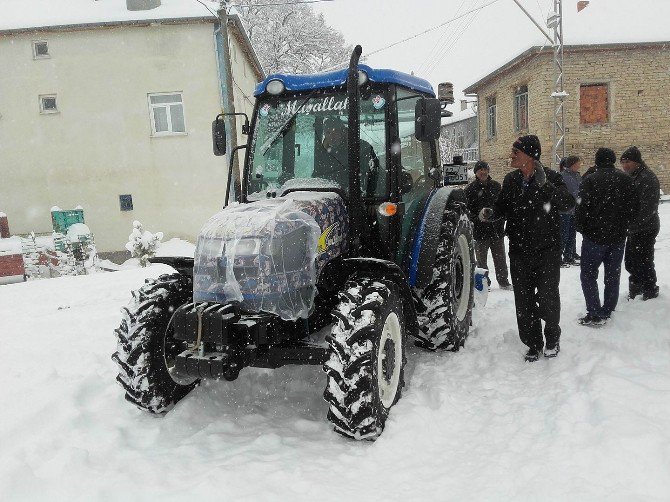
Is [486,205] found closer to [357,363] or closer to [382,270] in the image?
[382,270]

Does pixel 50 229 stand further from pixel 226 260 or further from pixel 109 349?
pixel 226 260

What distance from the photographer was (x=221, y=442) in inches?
133

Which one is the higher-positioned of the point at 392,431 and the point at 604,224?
the point at 604,224

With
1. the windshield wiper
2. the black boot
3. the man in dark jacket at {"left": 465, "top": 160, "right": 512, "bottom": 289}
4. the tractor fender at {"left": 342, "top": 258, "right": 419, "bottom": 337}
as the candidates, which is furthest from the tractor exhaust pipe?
the man in dark jacket at {"left": 465, "top": 160, "right": 512, "bottom": 289}

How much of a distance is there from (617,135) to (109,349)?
1828cm

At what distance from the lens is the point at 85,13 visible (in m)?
15.5

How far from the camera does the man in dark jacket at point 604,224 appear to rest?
4.77 metres

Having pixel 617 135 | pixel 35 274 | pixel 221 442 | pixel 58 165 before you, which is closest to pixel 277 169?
pixel 221 442

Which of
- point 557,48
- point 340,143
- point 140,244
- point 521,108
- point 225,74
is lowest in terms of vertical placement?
point 140,244

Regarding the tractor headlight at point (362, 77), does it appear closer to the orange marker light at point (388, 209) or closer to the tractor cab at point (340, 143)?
the tractor cab at point (340, 143)

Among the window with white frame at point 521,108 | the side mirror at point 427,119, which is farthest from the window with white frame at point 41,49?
the window with white frame at point 521,108

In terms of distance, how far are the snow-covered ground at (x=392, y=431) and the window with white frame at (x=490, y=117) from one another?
19528mm

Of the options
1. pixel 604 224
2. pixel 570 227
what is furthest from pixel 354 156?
pixel 570 227

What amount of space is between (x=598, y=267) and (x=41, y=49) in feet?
53.2
